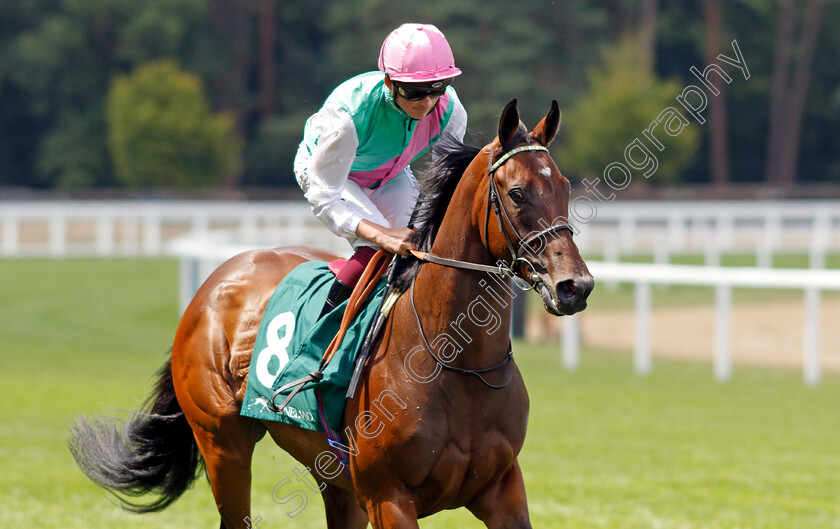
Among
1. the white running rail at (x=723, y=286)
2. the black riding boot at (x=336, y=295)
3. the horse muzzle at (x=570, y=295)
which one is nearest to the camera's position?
the horse muzzle at (x=570, y=295)

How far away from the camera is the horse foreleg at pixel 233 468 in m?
4.31

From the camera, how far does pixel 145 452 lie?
4.69 m

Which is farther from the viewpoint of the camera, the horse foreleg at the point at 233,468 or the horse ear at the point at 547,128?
the horse foreleg at the point at 233,468

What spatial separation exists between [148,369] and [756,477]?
21.0 ft

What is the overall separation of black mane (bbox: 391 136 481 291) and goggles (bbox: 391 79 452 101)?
6.2 inches

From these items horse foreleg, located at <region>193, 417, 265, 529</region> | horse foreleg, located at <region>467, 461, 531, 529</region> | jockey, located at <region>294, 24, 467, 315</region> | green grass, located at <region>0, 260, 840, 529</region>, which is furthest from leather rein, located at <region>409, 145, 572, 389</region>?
green grass, located at <region>0, 260, 840, 529</region>

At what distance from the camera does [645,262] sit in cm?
1992

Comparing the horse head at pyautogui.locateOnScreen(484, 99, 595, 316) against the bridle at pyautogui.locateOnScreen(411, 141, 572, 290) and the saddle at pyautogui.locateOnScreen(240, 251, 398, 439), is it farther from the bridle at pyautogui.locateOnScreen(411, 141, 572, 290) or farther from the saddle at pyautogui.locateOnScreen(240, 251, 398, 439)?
the saddle at pyautogui.locateOnScreen(240, 251, 398, 439)

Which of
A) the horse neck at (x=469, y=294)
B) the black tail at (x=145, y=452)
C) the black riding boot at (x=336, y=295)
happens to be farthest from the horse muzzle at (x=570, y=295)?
the black tail at (x=145, y=452)

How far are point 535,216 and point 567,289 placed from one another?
0.83 feet

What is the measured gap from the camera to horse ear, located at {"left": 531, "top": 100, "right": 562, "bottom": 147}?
10.6ft

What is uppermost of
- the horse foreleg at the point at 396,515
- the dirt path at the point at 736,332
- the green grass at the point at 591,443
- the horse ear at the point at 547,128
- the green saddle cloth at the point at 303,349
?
the horse ear at the point at 547,128

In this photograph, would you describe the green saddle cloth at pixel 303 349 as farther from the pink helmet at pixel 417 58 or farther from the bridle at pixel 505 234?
the pink helmet at pixel 417 58

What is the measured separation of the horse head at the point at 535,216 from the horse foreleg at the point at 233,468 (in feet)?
5.08
